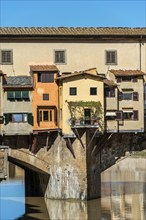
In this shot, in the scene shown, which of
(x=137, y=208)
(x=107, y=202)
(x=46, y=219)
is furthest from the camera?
(x=107, y=202)

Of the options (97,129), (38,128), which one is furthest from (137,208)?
(38,128)

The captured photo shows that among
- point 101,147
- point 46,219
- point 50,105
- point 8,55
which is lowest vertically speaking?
point 46,219

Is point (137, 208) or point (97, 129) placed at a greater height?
point (97, 129)

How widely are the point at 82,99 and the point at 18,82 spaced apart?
4936 millimetres

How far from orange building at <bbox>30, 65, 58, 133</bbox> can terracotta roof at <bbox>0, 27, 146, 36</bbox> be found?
8.55 feet

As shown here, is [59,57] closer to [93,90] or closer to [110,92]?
[93,90]

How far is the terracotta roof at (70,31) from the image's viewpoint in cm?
4644

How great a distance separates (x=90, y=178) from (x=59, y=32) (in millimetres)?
11214

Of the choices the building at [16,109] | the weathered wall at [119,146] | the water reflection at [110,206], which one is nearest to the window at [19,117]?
the building at [16,109]

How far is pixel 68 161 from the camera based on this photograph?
46.0m

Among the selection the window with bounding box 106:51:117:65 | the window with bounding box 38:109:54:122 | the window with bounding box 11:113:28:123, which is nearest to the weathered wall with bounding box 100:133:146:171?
the window with bounding box 38:109:54:122

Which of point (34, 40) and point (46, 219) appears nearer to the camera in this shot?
point (46, 219)

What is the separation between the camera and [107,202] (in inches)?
1829

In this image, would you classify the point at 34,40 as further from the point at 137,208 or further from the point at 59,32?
the point at 137,208
